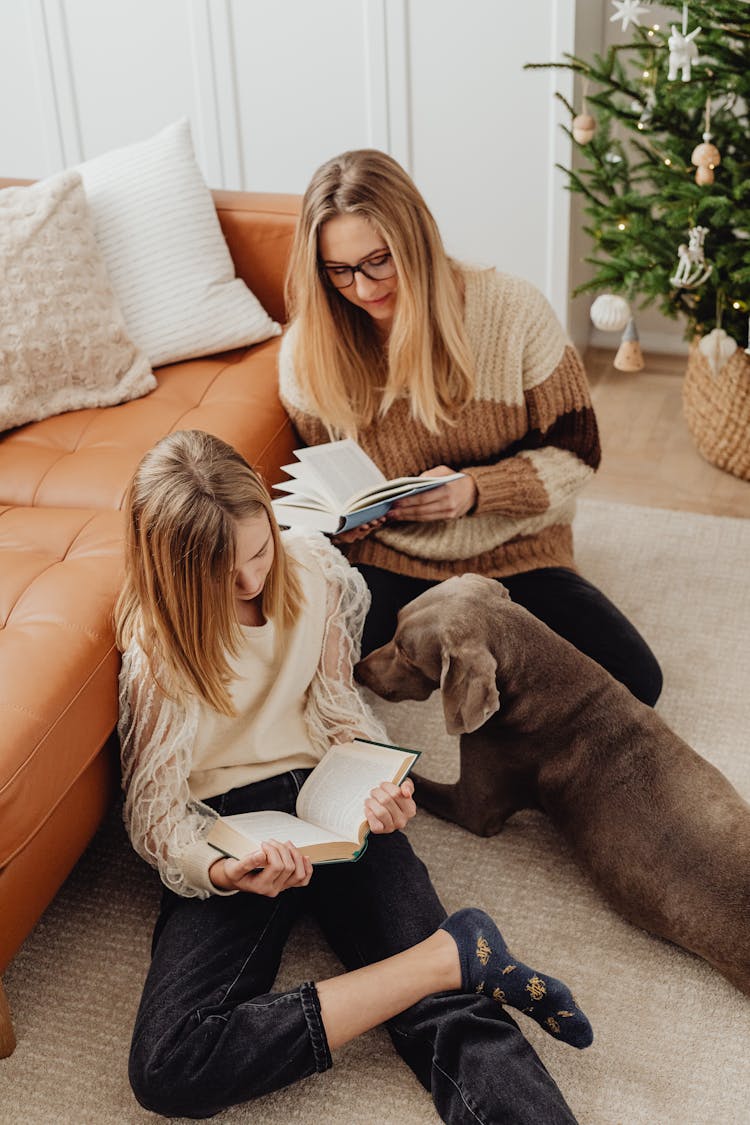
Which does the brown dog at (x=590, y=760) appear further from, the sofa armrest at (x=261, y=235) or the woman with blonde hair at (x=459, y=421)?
the sofa armrest at (x=261, y=235)

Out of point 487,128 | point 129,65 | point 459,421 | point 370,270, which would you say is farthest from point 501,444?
point 129,65

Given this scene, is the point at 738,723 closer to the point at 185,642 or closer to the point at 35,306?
the point at 185,642

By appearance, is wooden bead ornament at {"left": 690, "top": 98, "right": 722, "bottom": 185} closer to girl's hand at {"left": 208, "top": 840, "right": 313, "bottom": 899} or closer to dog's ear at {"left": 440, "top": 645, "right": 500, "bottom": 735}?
dog's ear at {"left": 440, "top": 645, "right": 500, "bottom": 735}

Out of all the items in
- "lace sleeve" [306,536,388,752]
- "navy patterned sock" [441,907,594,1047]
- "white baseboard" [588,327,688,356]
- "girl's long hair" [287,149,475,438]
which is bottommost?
Result: "navy patterned sock" [441,907,594,1047]

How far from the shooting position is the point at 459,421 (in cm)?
204

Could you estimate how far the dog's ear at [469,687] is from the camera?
64.5 inches

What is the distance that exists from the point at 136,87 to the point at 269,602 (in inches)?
83.9

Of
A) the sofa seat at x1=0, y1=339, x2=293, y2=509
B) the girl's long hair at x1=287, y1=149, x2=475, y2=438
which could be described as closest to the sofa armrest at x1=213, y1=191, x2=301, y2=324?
the sofa seat at x1=0, y1=339, x2=293, y2=509

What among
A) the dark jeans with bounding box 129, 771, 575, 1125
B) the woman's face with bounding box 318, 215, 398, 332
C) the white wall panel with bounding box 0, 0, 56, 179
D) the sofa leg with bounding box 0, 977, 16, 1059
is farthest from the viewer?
the white wall panel with bounding box 0, 0, 56, 179

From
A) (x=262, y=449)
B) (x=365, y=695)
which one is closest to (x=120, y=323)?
(x=262, y=449)

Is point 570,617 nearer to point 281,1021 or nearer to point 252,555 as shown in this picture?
point 252,555

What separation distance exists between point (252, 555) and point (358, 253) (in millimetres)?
→ 583

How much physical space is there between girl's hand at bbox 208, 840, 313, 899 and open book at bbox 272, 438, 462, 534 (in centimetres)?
54

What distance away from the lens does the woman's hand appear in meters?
1.99
